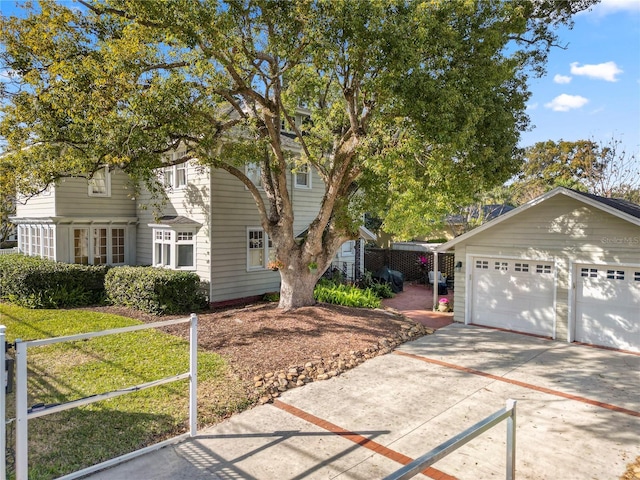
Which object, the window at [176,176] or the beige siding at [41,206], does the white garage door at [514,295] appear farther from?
the beige siding at [41,206]

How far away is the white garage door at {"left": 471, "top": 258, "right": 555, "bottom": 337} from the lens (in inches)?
466

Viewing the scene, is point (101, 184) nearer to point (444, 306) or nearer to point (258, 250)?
point (258, 250)

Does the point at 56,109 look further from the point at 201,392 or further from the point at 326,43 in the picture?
the point at 201,392

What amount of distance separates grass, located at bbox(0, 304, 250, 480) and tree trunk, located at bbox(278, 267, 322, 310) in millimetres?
3523

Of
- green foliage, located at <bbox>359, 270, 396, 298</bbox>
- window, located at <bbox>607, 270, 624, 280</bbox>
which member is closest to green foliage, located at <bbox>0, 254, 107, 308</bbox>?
green foliage, located at <bbox>359, 270, 396, 298</bbox>

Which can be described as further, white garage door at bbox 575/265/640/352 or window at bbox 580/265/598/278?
window at bbox 580/265/598/278

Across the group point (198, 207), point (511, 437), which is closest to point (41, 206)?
point (198, 207)

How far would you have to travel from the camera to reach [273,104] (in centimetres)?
1141

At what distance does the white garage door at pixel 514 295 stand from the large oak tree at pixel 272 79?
322cm

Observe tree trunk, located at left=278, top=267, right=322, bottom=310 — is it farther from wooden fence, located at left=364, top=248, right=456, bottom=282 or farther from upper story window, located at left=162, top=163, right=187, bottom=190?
wooden fence, located at left=364, top=248, right=456, bottom=282

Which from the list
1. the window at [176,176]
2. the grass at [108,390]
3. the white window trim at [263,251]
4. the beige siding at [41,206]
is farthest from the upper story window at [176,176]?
the grass at [108,390]

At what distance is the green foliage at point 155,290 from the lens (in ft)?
42.3

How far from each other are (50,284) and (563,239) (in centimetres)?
1588

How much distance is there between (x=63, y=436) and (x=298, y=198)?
489 inches
